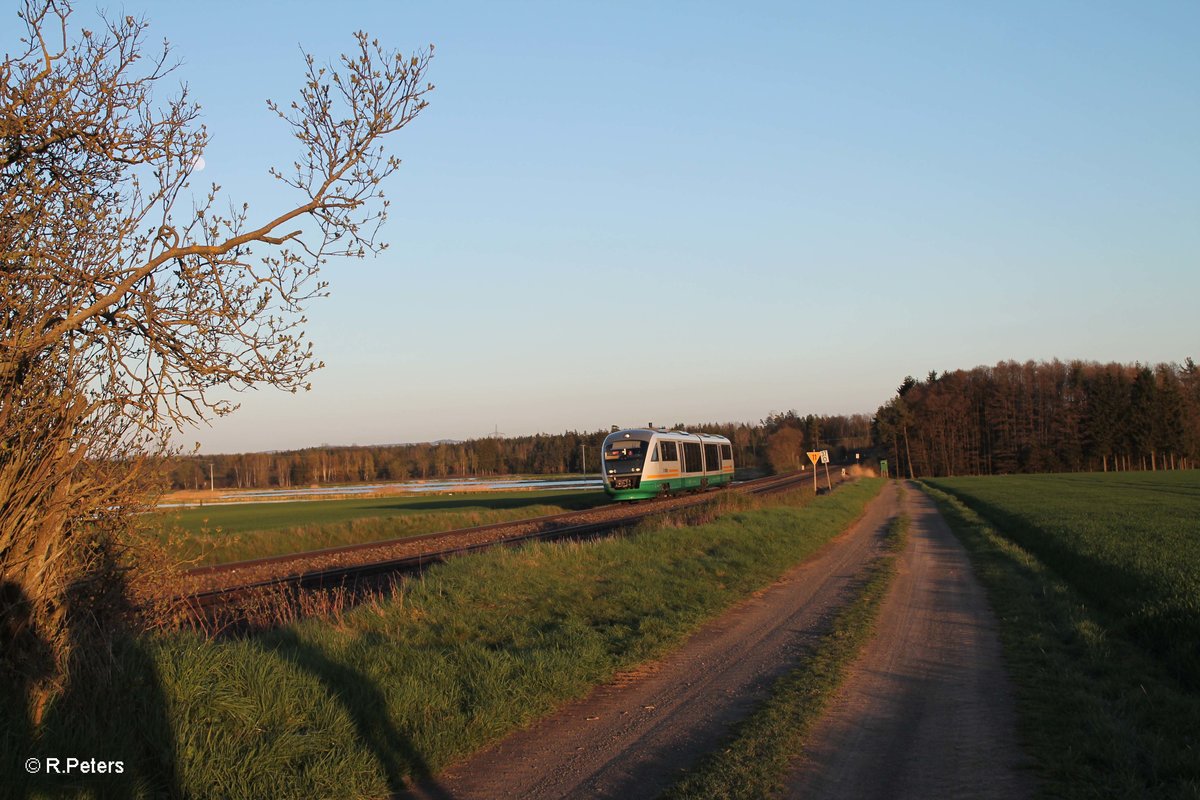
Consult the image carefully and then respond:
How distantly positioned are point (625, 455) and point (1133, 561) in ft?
82.0

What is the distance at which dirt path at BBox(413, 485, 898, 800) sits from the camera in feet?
18.0

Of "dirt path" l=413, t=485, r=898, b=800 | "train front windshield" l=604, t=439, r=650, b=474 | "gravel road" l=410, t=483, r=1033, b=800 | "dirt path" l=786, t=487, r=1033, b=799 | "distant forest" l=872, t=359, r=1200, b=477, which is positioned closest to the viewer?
"dirt path" l=786, t=487, r=1033, b=799

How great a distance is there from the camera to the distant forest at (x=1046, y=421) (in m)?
99.7

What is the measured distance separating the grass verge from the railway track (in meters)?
7.81

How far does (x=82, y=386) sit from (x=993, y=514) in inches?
1267

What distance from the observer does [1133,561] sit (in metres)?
14.0

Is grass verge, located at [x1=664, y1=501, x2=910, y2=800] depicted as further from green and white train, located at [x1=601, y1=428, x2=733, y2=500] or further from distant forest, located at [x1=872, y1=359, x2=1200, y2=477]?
distant forest, located at [x1=872, y1=359, x2=1200, y2=477]

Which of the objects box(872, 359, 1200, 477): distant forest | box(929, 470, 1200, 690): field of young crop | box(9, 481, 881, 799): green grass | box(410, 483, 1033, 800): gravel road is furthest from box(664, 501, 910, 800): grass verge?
box(872, 359, 1200, 477): distant forest

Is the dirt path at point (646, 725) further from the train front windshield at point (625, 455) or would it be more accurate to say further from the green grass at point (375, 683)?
the train front windshield at point (625, 455)

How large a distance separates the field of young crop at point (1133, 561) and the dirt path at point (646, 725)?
3530 millimetres

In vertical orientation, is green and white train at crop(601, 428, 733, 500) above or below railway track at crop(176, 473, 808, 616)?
above

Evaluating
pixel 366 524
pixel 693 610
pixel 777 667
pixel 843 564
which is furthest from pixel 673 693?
pixel 366 524

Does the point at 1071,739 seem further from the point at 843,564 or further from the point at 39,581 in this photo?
the point at 843,564

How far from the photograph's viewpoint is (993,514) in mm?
31797
